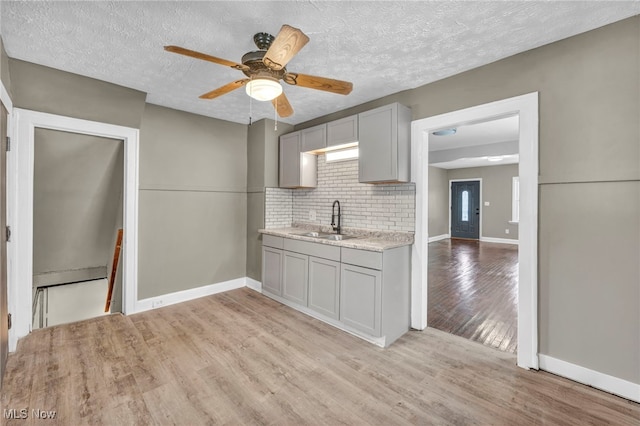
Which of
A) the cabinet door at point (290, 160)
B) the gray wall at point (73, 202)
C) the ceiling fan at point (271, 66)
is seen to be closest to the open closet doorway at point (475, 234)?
the ceiling fan at point (271, 66)

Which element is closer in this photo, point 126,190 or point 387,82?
point 387,82

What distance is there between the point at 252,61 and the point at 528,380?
3132 mm

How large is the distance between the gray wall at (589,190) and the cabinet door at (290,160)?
2.66 metres

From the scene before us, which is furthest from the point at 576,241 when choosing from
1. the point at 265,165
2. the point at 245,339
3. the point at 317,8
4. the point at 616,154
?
the point at 265,165

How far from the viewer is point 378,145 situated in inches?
125

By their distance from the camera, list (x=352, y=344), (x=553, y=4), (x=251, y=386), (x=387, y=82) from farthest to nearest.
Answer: (x=387, y=82) → (x=352, y=344) → (x=251, y=386) → (x=553, y=4)

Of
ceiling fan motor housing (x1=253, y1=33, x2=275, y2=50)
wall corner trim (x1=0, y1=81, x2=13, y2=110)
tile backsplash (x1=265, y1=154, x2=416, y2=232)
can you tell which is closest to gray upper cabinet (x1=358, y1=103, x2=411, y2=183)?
tile backsplash (x1=265, y1=154, x2=416, y2=232)

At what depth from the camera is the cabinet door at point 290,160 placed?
421 centimetres

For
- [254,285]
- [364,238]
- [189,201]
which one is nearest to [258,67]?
[364,238]

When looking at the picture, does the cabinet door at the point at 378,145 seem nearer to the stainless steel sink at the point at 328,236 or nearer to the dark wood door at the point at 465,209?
the stainless steel sink at the point at 328,236

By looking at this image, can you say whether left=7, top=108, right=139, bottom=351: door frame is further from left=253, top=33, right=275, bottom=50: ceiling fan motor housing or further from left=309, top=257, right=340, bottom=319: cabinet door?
left=309, top=257, right=340, bottom=319: cabinet door

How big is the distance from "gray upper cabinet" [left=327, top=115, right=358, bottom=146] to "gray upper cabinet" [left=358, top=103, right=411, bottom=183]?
12cm

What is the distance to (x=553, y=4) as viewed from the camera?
1848 mm

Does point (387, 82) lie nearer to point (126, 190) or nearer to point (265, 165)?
point (265, 165)
